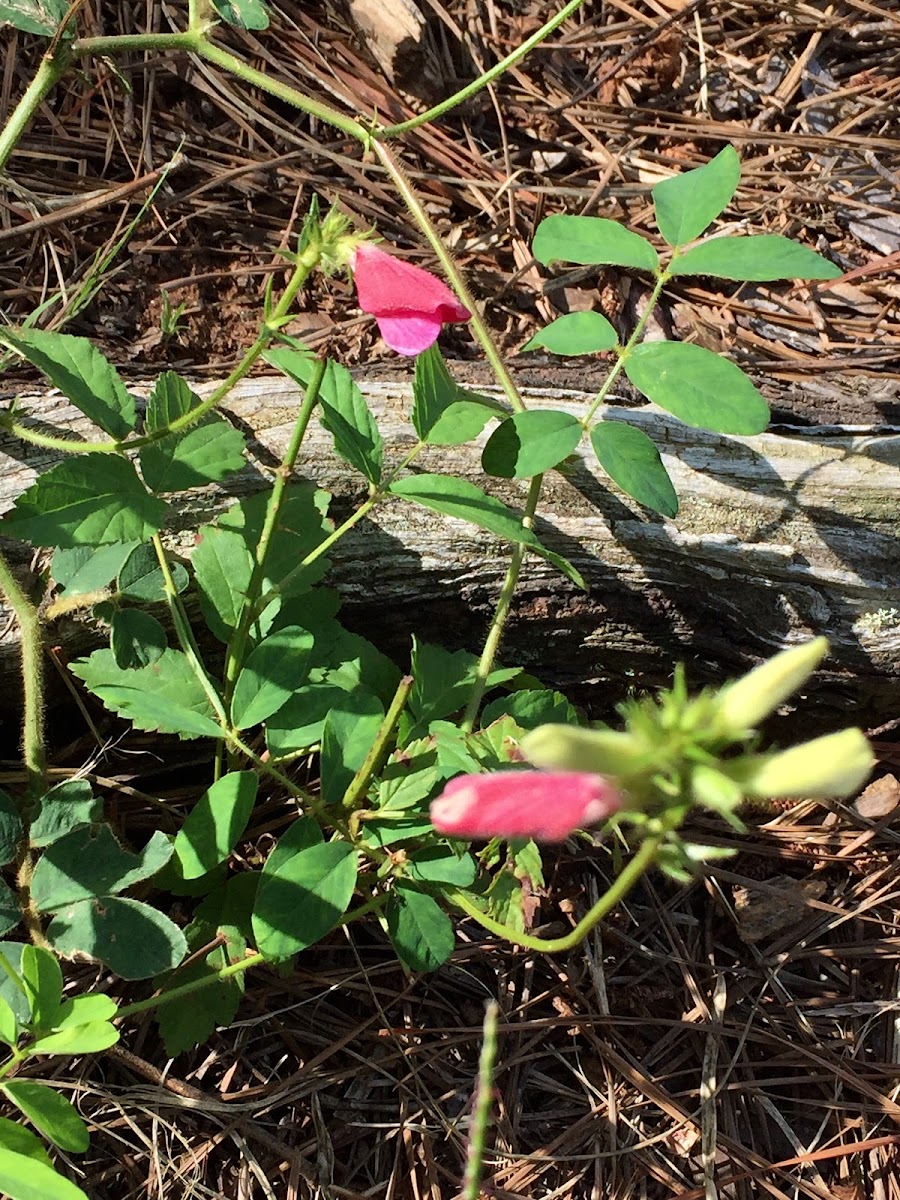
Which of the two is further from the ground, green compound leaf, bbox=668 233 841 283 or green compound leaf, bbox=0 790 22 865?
green compound leaf, bbox=668 233 841 283

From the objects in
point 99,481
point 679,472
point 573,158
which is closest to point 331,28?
point 573,158

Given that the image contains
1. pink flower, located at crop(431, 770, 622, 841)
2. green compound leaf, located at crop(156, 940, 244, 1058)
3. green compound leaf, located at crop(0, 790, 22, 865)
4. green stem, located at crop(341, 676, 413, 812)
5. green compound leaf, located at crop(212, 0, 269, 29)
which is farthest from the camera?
green compound leaf, located at crop(212, 0, 269, 29)

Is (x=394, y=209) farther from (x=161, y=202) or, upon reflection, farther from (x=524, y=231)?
(x=161, y=202)

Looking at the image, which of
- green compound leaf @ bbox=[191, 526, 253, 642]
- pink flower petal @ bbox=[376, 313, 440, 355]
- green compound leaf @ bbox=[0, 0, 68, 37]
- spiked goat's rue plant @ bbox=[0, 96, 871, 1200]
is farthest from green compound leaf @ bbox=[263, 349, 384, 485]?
green compound leaf @ bbox=[0, 0, 68, 37]

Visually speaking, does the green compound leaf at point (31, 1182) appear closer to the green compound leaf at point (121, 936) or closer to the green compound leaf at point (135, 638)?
the green compound leaf at point (121, 936)

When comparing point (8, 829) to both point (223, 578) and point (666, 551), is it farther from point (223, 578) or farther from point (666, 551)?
point (666, 551)

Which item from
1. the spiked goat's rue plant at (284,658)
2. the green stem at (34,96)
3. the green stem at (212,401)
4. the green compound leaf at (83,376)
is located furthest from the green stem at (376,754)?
the green stem at (34,96)

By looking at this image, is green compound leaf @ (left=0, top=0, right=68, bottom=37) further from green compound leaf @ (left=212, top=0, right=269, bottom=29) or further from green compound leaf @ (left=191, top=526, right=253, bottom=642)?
green compound leaf @ (left=191, top=526, right=253, bottom=642)
